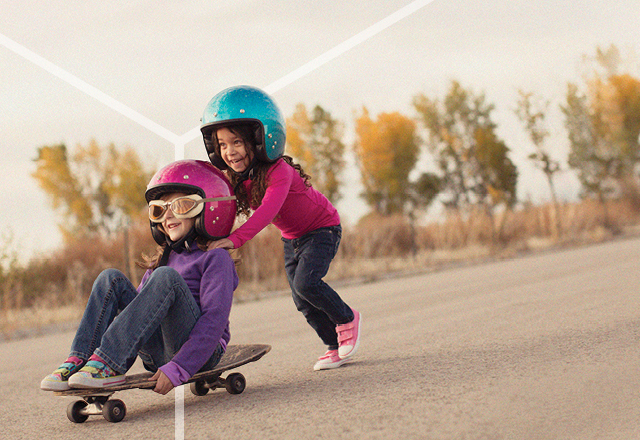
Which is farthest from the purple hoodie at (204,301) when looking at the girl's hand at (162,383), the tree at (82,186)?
the tree at (82,186)

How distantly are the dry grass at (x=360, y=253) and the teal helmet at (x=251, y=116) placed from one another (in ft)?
13.2

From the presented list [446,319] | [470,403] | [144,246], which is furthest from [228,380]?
[144,246]

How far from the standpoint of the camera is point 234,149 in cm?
434

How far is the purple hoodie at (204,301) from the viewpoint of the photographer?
3594 mm

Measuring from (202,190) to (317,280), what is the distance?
1056mm

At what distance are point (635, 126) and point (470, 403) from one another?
38.8 metres

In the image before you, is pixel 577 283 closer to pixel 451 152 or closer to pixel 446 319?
pixel 446 319

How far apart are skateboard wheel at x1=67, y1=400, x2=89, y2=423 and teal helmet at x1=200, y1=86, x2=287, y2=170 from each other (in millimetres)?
1731

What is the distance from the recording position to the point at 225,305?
3.79 m

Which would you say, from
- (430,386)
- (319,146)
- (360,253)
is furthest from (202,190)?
(319,146)

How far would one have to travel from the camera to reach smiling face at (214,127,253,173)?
4332 mm

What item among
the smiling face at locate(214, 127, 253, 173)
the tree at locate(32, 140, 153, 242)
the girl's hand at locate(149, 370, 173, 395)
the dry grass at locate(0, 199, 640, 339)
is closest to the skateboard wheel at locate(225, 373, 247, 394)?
the girl's hand at locate(149, 370, 173, 395)

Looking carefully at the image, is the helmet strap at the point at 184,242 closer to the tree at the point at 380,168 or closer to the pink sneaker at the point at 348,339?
the pink sneaker at the point at 348,339

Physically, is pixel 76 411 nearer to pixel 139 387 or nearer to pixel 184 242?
pixel 139 387
